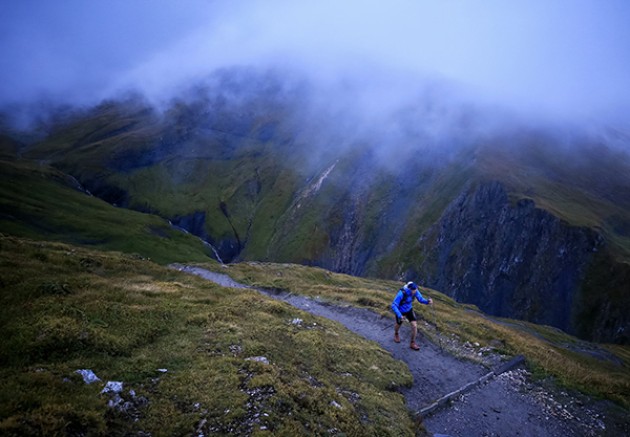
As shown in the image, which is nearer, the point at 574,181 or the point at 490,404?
the point at 490,404

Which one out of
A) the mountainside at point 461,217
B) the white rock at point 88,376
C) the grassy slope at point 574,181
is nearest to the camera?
the white rock at point 88,376

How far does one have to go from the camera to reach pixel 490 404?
64.5 ft

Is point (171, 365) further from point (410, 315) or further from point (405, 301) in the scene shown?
point (410, 315)

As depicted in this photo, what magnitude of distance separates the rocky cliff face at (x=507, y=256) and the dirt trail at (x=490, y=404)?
253ft

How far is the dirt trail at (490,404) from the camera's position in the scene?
1769 centimetres

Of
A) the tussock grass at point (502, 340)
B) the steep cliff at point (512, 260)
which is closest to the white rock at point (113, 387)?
the tussock grass at point (502, 340)

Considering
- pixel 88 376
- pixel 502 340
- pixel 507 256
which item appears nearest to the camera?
pixel 88 376

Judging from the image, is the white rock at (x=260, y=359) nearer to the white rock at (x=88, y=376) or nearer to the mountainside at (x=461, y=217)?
the white rock at (x=88, y=376)

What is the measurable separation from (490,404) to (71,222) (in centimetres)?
11271

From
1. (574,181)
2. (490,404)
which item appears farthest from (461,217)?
(490,404)

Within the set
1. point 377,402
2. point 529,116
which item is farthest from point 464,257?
point 529,116

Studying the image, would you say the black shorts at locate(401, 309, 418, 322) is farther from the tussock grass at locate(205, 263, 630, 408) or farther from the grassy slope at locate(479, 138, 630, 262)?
the grassy slope at locate(479, 138, 630, 262)

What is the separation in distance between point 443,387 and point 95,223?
11368 cm

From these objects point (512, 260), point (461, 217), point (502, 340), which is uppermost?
point (502, 340)
